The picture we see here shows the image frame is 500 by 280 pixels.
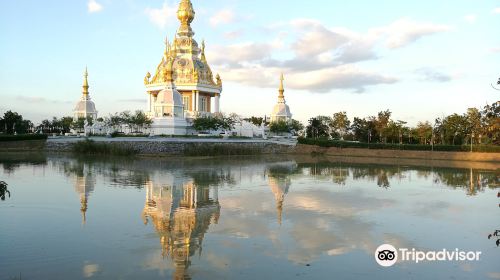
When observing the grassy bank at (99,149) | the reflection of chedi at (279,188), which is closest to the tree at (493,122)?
the reflection of chedi at (279,188)

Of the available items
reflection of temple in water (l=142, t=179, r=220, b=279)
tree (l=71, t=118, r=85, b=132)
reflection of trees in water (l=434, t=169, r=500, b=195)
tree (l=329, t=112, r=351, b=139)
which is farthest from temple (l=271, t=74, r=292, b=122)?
reflection of temple in water (l=142, t=179, r=220, b=279)

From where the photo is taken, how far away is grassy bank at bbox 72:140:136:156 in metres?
41.5

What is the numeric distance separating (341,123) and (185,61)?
23.1 meters

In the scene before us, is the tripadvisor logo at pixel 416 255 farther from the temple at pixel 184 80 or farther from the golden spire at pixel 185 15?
the golden spire at pixel 185 15

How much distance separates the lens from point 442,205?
17.6 meters

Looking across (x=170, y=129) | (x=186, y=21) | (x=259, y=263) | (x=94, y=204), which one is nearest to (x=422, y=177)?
(x=94, y=204)

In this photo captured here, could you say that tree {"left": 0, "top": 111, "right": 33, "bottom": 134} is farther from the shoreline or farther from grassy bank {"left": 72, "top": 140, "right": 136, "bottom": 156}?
grassy bank {"left": 72, "top": 140, "right": 136, "bottom": 156}

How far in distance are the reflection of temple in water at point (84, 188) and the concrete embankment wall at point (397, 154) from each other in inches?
1161

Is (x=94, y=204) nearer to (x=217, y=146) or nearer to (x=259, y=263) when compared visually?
(x=259, y=263)

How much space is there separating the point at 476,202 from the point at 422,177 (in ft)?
32.9

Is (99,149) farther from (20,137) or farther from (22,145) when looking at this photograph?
(20,137)

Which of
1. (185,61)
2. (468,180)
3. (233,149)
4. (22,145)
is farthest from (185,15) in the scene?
(468,180)

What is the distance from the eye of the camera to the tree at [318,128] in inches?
2773

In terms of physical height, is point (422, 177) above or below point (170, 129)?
below
